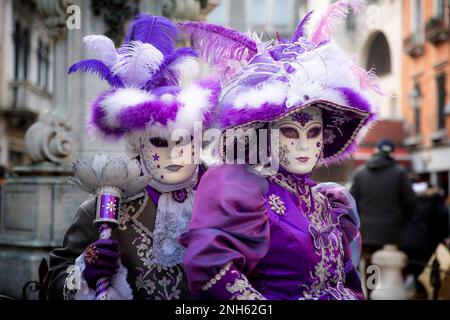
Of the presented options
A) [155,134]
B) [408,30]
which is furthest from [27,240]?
[408,30]

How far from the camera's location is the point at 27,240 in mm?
5746

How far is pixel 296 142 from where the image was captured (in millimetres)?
2877

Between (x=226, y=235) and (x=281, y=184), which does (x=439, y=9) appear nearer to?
(x=281, y=184)

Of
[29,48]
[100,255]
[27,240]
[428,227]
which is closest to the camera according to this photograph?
[100,255]

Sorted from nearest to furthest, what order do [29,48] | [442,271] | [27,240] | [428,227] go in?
[27,240] → [442,271] → [428,227] → [29,48]

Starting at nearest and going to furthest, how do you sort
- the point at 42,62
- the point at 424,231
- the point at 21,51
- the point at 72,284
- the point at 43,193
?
1. the point at 72,284
2. the point at 43,193
3. the point at 424,231
4. the point at 21,51
5. the point at 42,62

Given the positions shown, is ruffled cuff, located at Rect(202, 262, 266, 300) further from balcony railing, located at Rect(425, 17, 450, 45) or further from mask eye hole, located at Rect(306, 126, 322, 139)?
balcony railing, located at Rect(425, 17, 450, 45)

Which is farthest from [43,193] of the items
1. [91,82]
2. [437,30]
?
[437,30]

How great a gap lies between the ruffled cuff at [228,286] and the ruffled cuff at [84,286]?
0.45m

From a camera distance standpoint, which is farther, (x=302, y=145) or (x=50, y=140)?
(x=50, y=140)

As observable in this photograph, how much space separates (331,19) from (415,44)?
70.7 ft

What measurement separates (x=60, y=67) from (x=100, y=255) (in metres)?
3.55

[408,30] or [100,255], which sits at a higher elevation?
[408,30]

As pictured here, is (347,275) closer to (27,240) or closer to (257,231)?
Result: (257,231)
